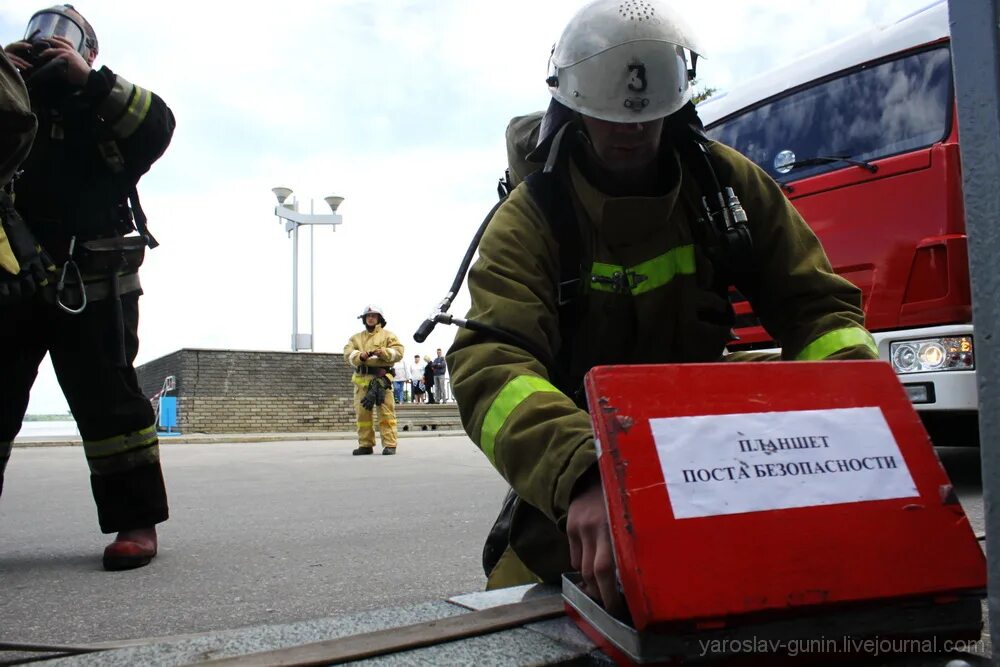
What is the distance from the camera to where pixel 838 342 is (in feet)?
5.70

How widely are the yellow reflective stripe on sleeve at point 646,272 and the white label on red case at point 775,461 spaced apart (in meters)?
0.69

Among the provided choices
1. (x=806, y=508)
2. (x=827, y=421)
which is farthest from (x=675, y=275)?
(x=806, y=508)

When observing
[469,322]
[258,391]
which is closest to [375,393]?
[469,322]

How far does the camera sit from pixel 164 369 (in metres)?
19.1

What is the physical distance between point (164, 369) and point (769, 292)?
19.0 metres

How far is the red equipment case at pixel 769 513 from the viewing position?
106 centimetres

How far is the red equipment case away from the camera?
1.06 metres

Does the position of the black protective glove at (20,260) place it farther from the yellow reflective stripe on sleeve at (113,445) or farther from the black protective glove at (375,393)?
the black protective glove at (375,393)

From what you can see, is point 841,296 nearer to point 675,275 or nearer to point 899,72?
point 675,275

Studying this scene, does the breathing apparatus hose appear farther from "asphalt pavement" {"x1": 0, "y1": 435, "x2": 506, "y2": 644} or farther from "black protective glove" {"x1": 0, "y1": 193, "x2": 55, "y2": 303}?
"black protective glove" {"x1": 0, "y1": 193, "x2": 55, "y2": 303}

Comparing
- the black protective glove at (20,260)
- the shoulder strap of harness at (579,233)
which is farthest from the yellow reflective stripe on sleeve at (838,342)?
the black protective glove at (20,260)

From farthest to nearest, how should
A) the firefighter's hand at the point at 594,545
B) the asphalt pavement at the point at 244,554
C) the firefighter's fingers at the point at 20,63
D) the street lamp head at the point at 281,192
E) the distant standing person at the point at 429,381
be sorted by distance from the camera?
the distant standing person at the point at 429,381, the street lamp head at the point at 281,192, the firefighter's fingers at the point at 20,63, the asphalt pavement at the point at 244,554, the firefighter's hand at the point at 594,545

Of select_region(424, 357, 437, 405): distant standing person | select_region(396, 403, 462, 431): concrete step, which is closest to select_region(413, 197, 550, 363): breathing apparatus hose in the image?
select_region(396, 403, 462, 431): concrete step

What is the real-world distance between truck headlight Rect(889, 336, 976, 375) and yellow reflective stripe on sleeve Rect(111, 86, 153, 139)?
332 cm
